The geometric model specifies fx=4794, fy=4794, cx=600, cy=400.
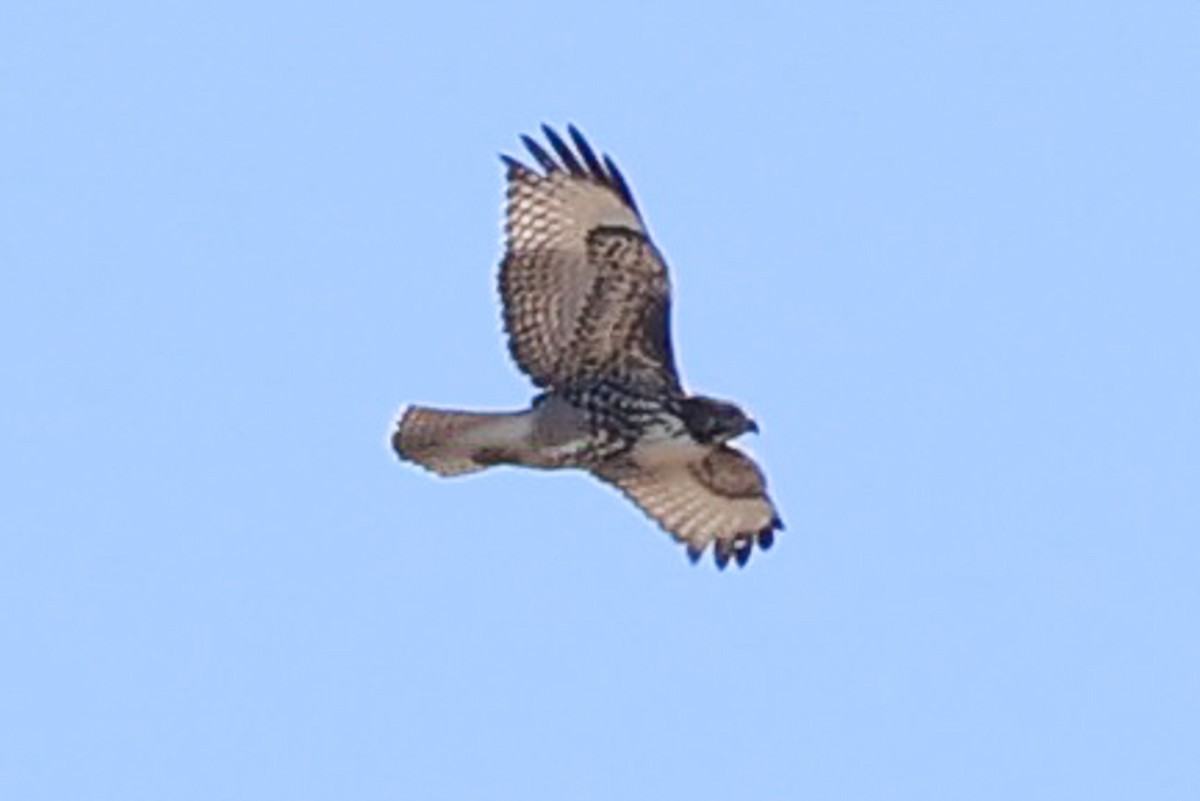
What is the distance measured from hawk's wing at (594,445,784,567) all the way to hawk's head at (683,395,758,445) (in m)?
0.51

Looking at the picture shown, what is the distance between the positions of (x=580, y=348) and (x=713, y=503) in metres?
0.96

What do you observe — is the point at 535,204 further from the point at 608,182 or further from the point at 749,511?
the point at 749,511

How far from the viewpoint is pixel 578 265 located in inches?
753

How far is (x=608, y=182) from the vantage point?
19.2m

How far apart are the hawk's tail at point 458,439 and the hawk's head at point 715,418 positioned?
0.66 metres

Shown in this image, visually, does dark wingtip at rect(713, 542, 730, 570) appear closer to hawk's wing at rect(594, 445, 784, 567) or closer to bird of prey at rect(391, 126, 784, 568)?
hawk's wing at rect(594, 445, 784, 567)

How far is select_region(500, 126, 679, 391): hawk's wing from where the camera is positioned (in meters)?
19.1

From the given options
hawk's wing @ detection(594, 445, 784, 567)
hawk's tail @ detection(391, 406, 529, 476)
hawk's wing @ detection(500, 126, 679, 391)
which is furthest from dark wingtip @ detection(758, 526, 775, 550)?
hawk's tail @ detection(391, 406, 529, 476)

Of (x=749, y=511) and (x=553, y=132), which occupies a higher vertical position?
(x=553, y=132)

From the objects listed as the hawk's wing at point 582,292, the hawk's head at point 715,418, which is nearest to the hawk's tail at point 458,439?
the hawk's wing at point 582,292

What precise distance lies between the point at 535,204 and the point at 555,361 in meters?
0.64

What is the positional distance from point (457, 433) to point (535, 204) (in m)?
1.03

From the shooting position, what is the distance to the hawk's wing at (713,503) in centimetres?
1958

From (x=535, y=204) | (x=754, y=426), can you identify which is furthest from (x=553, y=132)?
(x=754, y=426)
